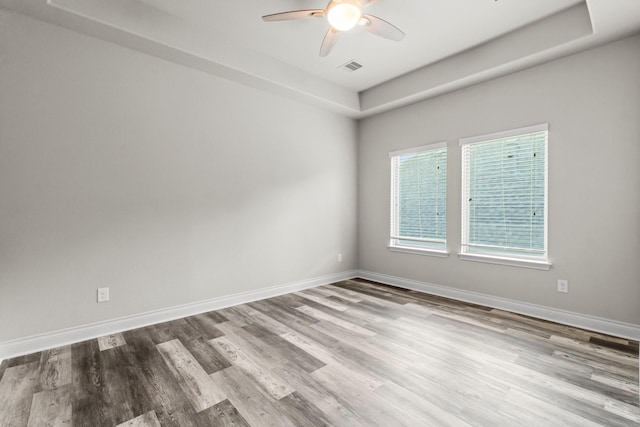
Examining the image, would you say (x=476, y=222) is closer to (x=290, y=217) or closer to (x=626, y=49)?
(x=626, y=49)

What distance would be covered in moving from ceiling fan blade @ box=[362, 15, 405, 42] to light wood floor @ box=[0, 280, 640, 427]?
8.74 ft

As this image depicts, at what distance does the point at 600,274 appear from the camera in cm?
289

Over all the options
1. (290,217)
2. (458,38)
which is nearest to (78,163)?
(290,217)

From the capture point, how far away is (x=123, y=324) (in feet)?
9.50

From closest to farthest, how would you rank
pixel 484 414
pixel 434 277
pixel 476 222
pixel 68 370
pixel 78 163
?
pixel 484 414 → pixel 68 370 → pixel 78 163 → pixel 476 222 → pixel 434 277

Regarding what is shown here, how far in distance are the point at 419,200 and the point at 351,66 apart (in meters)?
2.09

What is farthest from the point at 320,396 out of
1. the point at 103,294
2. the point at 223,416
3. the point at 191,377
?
the point at 103,294

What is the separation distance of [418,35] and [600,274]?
2.98 m

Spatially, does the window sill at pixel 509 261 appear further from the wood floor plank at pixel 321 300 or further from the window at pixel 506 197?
the wood floor plank at pixel 321 300

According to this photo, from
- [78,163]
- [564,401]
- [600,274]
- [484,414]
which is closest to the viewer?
[484,414]

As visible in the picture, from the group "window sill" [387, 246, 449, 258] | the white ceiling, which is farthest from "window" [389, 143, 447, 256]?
the white ceiling

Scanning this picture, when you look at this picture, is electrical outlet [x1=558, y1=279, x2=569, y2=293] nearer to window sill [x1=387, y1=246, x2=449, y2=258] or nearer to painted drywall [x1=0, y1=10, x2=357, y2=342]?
Result: window sill [x1=387, y1=246, x2=449, y2=258]

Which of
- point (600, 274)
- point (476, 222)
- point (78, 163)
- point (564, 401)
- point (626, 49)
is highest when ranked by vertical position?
point (626, 49)

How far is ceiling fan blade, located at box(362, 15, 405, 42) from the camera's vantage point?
2.38 metres
